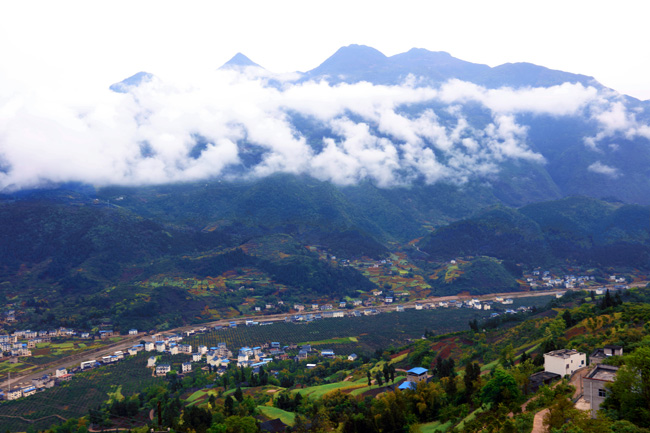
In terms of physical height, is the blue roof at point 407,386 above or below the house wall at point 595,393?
below

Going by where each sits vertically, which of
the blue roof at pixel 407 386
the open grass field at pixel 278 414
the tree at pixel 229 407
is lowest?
the open grass field at pixel 278 414

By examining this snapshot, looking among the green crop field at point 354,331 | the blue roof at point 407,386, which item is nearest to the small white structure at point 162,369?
the green crop field at point 354,331

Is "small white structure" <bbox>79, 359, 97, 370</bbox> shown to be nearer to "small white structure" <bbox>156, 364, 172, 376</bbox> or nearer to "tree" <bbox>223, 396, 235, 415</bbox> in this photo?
"small white structure" <bbox>156, 364, 172, 376</bbox>

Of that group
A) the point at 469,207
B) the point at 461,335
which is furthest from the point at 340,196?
the point at 461,335

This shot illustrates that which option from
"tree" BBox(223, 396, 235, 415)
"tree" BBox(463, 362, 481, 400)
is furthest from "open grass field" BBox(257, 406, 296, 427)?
"tree" BBox(463, 362, 481, 400)

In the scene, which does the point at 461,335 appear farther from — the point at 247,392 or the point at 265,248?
the point at 265,248

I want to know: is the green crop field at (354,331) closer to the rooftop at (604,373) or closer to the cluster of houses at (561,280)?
the cluster of houses at (561,280)

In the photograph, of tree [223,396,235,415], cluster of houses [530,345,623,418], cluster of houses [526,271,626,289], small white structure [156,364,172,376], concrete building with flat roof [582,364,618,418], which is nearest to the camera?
concrete building with flat roof [582,364,618,418]

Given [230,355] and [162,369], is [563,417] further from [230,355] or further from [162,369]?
[230,355]

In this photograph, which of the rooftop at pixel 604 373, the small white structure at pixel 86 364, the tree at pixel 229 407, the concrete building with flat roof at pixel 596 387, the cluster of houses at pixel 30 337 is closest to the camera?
the concrete building with flat roof at pixel 596 387
